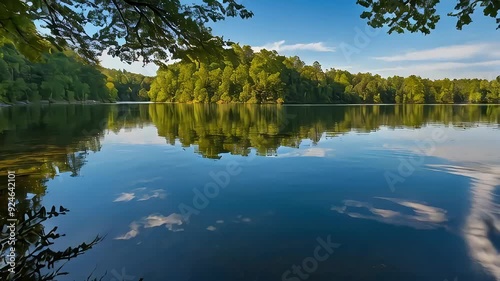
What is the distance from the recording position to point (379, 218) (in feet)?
27.8

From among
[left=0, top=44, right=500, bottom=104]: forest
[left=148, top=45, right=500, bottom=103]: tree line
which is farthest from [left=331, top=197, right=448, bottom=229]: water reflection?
[left=148, top=45, right=500, bottom=103]: tree line

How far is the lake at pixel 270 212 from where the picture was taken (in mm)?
6148

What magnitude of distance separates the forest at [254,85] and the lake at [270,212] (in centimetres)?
8744

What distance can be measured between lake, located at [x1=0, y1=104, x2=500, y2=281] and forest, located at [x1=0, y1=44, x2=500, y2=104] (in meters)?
87.4

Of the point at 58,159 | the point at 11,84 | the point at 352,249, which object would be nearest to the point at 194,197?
the point at 352,249

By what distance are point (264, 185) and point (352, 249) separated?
16.3 feet

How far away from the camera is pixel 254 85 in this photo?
452 ft

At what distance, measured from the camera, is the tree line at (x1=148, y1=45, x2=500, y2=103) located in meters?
137

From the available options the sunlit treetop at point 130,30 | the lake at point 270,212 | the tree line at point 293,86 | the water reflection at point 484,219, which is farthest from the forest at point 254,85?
the water reflection at point 484,219

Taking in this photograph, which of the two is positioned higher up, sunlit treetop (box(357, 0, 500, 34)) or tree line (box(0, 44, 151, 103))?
tree line (box(0, 44, 151, 103))

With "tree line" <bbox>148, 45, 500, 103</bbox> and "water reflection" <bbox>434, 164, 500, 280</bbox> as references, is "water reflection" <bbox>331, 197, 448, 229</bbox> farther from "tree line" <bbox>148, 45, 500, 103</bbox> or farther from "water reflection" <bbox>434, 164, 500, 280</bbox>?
"tree line" <bbox>148, 45, 500, 103</bbox>

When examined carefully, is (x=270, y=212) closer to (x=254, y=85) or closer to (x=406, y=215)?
(x=406, y=215)

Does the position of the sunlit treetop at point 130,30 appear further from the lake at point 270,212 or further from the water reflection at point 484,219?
the water reflection at point 484,219

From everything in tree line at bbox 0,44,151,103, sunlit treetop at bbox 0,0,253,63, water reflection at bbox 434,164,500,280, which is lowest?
water reflection at bbox 434,164,500,280
